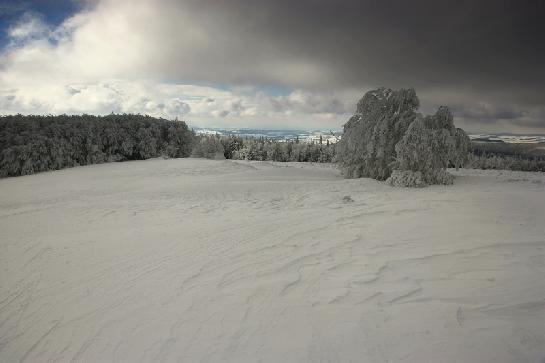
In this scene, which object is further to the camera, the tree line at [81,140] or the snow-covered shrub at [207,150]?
the snow-covered shrub at [207,150]

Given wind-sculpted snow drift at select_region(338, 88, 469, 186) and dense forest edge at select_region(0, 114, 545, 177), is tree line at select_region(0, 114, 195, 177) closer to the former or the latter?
dense forest edge at select_region(0, 114, 545, 177)

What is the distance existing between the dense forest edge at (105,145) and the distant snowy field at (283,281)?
5890mm

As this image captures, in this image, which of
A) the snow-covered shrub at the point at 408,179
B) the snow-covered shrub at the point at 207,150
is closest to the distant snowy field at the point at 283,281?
the snow-covered shrub at the point at 408,179

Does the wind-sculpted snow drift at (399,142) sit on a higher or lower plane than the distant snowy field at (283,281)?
higher

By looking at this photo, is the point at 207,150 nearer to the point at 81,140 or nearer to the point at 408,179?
the point at 81,140

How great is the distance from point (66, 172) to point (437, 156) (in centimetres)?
1197

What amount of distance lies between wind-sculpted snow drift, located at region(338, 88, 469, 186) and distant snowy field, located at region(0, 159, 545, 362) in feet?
6.47

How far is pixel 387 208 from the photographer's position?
580cm

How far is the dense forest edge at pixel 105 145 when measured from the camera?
465 inches

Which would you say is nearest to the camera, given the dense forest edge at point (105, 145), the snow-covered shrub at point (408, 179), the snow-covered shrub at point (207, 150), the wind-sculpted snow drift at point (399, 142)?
the snow-covered shrub at point (408, 179)

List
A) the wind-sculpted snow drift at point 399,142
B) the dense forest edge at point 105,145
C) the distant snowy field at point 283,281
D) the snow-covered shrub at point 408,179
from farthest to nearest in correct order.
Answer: the dense forest edge at point 105,145 < the wind-sculpted snow drift at point 399,142 < the snow-covered shrub at point 408,179 < the distant snowy field at point 283,281

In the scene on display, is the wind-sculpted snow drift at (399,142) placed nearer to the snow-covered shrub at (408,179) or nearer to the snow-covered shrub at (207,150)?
the snow-covered shrub at (408,179)

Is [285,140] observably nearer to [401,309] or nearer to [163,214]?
[163,214]

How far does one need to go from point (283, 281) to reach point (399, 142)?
21.2 ft
